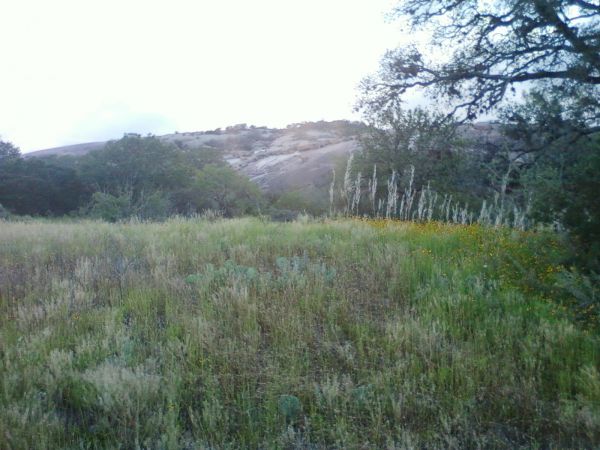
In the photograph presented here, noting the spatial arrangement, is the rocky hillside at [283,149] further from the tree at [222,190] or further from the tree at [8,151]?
the tree at [8,151]

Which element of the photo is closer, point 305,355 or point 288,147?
point 305,355

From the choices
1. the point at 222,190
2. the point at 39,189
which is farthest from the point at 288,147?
the point at 39,189

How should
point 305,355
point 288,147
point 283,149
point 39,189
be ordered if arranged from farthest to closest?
point 288,147
point 283,149
point 39,189
point 305,355

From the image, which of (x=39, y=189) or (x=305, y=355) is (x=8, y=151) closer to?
(x=39, y=189)

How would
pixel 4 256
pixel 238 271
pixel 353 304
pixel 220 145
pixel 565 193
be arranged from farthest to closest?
pixel 220 145
pixel 4 256
pixel 238 271
pixel 565 193
pixel 353 304

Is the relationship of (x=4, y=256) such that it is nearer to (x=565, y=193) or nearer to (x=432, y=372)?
(x=432, y=372)

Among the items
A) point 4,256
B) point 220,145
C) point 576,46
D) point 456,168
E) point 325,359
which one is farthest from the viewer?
point 220,145

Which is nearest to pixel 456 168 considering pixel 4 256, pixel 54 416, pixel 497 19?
pixel 497 19

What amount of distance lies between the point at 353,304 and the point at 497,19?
9.60 metres

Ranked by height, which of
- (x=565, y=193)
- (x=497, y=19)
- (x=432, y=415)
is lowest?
(x=432, y=415)

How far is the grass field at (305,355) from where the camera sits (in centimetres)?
309

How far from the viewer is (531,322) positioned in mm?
4215

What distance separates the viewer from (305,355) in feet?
13.0

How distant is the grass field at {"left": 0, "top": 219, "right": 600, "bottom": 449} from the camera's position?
3086 mm
